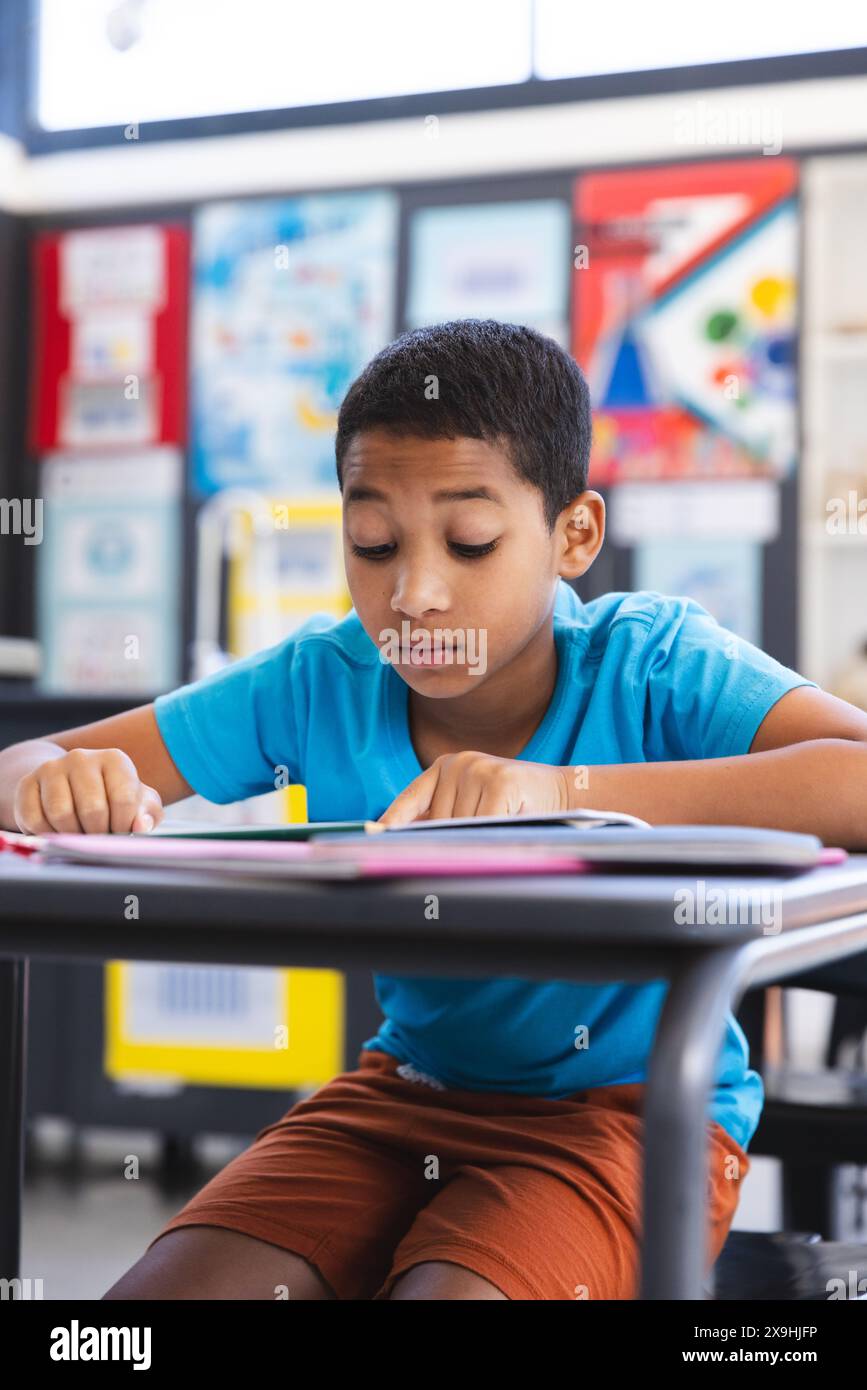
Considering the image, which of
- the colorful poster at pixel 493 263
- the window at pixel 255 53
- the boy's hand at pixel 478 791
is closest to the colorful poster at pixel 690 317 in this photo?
the colorful poster at pixel 493 263

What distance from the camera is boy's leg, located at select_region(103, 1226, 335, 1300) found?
86 centimetres

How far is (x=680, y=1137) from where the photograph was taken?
20.5 inches

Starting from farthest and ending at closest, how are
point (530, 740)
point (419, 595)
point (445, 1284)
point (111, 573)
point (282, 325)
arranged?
1. point (111, 573)
2. point (282, 325)
3. point (530, 740)
4. point (419, 595)
5. point (445, 1284)

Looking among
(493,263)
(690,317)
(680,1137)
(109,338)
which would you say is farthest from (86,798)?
(109,338)

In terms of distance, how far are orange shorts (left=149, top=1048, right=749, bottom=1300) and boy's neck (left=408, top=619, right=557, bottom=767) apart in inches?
9.3

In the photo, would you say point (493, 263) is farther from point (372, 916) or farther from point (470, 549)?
point (372, 916)

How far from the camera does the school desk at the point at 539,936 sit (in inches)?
20.7

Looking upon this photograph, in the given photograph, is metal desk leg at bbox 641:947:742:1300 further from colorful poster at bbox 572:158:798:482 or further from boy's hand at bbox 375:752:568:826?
colorful poster at bbox 572:158:798:482

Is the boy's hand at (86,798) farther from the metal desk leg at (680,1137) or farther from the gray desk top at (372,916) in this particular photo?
the metal desk leg at (680,1137)

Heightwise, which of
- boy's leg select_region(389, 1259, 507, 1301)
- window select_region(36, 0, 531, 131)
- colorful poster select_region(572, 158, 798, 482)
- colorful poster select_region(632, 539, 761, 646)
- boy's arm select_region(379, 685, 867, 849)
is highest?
window select_region(36, 0, 531, 131)

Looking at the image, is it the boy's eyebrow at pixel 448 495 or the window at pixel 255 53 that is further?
the window at pixel 255 53

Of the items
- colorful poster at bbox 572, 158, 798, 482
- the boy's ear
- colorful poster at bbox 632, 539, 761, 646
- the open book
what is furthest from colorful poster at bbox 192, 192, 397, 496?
the open book

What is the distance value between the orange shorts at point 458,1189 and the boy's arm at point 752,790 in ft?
0.57

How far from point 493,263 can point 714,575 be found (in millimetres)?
1072
